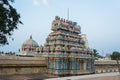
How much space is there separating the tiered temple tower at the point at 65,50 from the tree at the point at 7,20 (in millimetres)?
19235

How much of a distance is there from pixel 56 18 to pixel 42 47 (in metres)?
5.36

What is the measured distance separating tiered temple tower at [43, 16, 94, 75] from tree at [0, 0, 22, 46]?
63.1 ft

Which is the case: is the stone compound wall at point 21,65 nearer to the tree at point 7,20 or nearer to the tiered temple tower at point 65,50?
the tiered temple tower at point 65,50

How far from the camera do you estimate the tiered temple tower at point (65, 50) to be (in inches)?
1165

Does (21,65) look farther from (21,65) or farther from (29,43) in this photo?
(29,43)

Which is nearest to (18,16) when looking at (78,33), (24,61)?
(24,61)

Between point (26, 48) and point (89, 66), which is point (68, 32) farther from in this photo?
point (26, 48)

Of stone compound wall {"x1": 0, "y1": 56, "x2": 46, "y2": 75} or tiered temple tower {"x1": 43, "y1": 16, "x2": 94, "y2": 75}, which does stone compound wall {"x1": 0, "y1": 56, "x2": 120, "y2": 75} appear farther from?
Answer: tiered temple tower {"x1": 43, "y1": 16, "x2": 94, "y2": 75}

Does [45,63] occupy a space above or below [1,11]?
below

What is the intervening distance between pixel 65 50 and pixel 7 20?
20501 millimetres

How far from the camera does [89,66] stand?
115ft

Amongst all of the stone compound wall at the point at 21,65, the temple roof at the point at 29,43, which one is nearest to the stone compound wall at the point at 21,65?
the stone compound wall at the point at 21,65

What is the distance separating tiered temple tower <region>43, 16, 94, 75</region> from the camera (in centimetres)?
2960

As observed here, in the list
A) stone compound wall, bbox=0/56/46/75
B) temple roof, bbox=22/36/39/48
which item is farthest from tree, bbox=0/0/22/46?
temple roof, bbox=22/36/39/48
